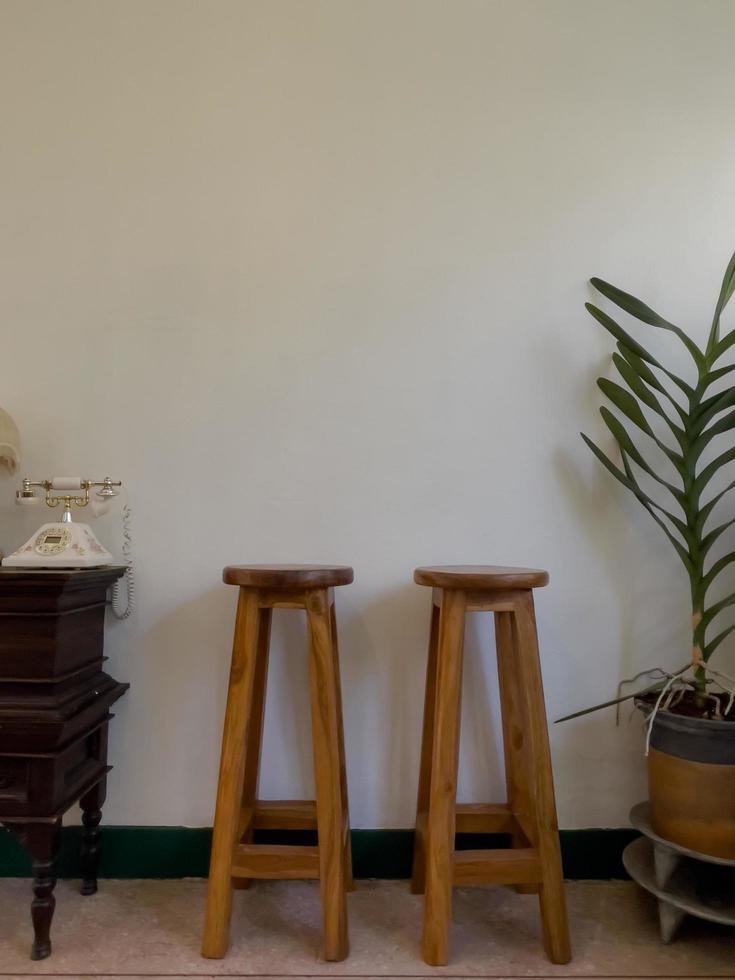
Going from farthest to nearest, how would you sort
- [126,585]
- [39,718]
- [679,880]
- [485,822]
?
[126,585] → [485,822] → [679,880] → [39,718]

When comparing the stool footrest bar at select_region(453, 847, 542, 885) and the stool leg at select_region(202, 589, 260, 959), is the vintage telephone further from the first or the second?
the stool footrest bar at select_region(453, 847, 542, 885)

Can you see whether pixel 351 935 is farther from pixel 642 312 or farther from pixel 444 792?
pixel 642 312

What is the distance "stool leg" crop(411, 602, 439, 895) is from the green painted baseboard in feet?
0.27

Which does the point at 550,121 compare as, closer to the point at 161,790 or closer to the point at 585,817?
the point at 585,817

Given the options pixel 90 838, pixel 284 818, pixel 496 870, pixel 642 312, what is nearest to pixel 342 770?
pixel 284 818

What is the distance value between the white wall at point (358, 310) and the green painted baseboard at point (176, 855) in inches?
2.0

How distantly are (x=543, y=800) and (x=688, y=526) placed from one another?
2.40 feet

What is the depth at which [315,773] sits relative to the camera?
4.46 ft

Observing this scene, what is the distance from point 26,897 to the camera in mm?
1557

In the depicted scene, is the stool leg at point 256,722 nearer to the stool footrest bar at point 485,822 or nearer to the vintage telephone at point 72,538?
the vintage telephone at point 72,538

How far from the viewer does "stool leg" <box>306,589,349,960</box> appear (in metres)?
1.32

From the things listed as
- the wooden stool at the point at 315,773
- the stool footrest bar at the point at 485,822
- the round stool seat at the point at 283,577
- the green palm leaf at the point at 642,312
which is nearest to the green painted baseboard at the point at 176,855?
the stool footrest bar at the point at 485,822

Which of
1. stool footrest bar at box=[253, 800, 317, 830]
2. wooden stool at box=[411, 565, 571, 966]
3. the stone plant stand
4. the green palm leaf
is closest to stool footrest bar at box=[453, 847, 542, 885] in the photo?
wooden stool at box=[411, 565, 571, 966]

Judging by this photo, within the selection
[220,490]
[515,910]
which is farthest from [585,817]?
[220,490]
